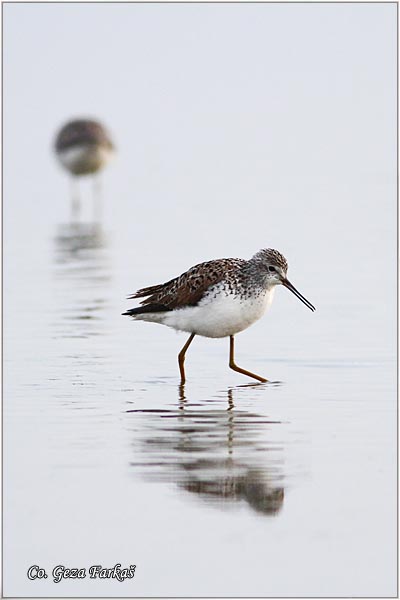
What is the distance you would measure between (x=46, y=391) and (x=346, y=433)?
2.62m

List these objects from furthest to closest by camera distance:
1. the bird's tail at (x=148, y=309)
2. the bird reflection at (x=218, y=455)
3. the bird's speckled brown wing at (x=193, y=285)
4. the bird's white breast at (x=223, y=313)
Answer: the bird's tail at (x=148, y=309) → the bird's speckled brown wing at (x=193, y=285) → the bird's white breast at (x=223, y=313) → the bird reflection at (x=218, y=455)

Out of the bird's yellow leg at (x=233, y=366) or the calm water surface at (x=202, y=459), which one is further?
the bird's yellow leg at (x=233, y=366)

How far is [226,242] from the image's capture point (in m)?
22.1

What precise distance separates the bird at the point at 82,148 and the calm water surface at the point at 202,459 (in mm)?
16011

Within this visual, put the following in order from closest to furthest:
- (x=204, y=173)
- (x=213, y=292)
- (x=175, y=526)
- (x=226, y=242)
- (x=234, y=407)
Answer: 1. (x=175, y=526)
2. (x=234, y=407)
3. (x=213, y=292)
4. (x=226, y=242)
5. (x=204, y=173)

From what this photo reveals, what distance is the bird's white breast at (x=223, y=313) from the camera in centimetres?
1207

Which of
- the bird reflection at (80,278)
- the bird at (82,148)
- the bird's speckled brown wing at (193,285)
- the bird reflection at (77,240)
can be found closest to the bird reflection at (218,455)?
the bird's speckled brown wing at (193,285)

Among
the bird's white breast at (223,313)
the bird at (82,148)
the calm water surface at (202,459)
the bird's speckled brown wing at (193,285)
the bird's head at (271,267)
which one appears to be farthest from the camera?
the bird at (82,148)

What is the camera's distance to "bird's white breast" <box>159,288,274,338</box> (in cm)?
1207

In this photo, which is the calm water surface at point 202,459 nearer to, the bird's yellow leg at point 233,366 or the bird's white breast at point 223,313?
the bird's yellow leg at point 233,366

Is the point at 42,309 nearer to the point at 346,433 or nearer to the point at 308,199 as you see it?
the point at 346,433

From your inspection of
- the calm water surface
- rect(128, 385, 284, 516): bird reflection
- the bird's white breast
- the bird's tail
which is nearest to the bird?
the calm water surface

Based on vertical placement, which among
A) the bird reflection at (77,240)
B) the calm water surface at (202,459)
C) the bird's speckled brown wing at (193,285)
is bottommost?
the calm water surface at (202,459)

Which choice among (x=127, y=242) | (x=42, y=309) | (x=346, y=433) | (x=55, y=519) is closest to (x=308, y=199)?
(x=127, y=242)
